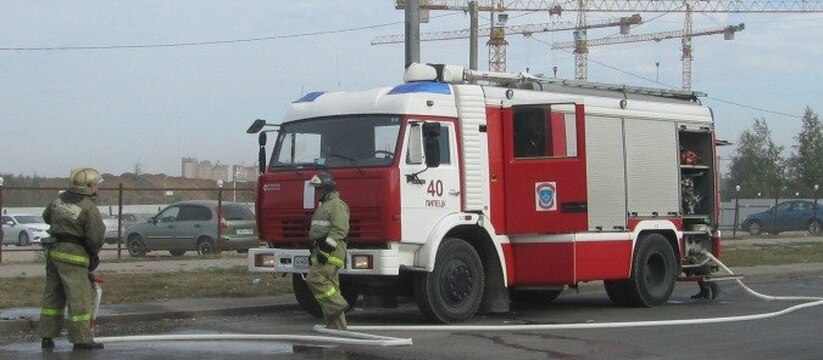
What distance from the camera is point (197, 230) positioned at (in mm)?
28453

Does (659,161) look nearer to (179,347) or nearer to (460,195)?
(460,195)

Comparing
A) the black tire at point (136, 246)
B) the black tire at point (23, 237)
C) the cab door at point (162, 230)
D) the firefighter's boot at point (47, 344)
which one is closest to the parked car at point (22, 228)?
the black tire at point (23, 237)

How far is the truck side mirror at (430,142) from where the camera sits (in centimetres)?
1356

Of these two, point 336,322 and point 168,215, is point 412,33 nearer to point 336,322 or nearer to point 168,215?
Answer: point 336,322

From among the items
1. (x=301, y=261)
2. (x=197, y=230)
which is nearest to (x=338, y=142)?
(x=301, y=261)

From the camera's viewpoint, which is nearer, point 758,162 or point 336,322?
point 336,322

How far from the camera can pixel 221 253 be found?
90.9 ft

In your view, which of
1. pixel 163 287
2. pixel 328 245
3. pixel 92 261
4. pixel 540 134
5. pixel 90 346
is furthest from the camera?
pixel 163 287

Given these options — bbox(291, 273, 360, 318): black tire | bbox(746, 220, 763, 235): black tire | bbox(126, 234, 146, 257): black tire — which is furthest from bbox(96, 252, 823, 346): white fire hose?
bbox(746, 220, 763, 235): black tire

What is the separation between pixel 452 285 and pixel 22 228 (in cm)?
2841

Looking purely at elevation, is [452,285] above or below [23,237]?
below

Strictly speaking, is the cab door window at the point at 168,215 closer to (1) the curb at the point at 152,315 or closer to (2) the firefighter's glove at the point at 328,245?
(1) the curb at the point at 152,315

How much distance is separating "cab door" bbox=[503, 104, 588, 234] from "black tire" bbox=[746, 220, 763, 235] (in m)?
33.1

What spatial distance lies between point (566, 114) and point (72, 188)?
259 inches
